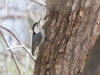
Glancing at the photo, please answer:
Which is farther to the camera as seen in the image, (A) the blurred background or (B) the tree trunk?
(A) the blurred background

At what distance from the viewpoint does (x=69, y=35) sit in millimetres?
849

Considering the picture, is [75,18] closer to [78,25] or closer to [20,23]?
[78,25]

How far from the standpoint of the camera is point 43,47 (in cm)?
96

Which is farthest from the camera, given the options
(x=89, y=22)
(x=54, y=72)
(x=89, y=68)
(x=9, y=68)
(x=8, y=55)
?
(x=9, y=68)

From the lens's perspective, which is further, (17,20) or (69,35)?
(17,20)

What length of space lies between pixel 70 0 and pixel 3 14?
95cm

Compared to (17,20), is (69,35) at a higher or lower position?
higher

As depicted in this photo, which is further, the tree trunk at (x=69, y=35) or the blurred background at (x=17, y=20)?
the blurred background at (x=17, y=20)

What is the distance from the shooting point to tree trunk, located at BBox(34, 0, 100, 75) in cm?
80

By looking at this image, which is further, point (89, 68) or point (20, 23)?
point (20, 23)

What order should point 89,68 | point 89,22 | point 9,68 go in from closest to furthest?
point 89,68 < point 89,22 < point 9,68

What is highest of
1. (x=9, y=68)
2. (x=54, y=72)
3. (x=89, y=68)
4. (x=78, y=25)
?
(x=89, y=68)

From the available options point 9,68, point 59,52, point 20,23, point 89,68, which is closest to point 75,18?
point 59,52

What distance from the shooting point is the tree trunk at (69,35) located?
796mm
